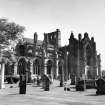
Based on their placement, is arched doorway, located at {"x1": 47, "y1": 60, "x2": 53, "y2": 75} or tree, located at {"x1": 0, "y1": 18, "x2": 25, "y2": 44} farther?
arched doorway, located at {"x1": 47, "y1": 60, "x2": 53, "y2": 75}

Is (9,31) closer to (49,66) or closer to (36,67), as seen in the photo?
(36,67)

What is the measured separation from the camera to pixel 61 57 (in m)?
69.6

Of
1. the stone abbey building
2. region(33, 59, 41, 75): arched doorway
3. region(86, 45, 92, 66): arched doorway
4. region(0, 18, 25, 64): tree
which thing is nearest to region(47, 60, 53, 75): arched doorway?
the stone abbey building

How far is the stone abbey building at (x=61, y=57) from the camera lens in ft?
191

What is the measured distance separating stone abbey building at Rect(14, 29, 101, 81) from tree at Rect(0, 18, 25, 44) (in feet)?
85.8

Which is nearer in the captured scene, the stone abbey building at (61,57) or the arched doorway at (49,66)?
the stone abbey building at (61,57)

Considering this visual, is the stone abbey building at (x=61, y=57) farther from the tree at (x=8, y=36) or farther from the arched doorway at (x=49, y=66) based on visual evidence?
the tree at (x=8, y=36)

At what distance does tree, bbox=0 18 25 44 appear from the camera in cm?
2692

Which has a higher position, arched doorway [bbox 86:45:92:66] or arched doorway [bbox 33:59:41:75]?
arched doorway [bbox 86:45:92:66]

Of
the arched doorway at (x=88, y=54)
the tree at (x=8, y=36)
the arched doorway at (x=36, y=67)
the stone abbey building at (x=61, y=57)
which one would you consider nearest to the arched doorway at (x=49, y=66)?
the stone abbey building at (x=61, y=57)

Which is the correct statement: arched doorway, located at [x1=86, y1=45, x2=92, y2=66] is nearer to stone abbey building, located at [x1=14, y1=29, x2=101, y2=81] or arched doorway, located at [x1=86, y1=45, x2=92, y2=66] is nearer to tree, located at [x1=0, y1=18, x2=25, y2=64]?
stone abbey building, located at [x1=14, y1=29, x2=101, y2=81]

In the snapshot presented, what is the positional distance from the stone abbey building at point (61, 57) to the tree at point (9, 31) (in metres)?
26.1

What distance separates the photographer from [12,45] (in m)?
28.6

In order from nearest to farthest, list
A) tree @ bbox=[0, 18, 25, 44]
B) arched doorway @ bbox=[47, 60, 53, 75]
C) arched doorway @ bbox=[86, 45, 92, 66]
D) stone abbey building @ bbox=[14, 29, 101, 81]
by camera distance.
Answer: tree @ bbox=[0, 18, 25, 44] → stone abbey building @ bbox=[14, 29, 101, 81] → arched doorway @ bbox=[47, 60, 53, 75] → arched doorway @ bbox=[86, 45, 92, 66]
